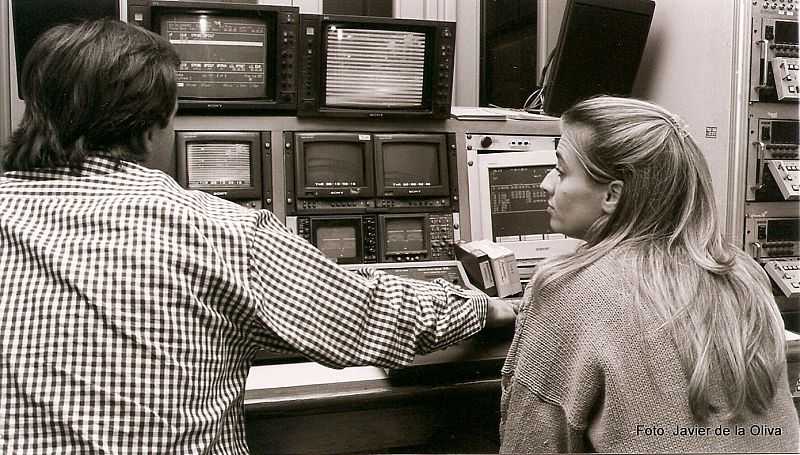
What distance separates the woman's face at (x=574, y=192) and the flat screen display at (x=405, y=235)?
30.8 inches

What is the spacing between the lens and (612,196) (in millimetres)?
1145

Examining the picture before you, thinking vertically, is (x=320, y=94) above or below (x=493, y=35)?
below

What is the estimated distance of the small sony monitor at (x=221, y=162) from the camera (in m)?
1.83

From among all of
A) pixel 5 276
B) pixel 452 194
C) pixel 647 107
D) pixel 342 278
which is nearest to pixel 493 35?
pixel 452 194

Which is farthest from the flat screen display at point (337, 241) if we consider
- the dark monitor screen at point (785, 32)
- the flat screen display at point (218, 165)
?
the dark monitor screen at point (785, 32)

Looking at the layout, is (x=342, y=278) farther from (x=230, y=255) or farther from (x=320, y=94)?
(x=320, y=94)

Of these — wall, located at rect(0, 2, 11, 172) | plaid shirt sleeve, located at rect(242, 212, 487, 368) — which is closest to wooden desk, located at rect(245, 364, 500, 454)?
plaid shirt sleeve, located at rect(242, 212, 487, 368)

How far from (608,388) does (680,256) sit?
24 centimetres

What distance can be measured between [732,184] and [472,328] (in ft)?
3.54

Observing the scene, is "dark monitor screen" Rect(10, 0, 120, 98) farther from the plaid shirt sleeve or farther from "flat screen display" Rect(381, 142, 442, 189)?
the plaid shirt sleeve

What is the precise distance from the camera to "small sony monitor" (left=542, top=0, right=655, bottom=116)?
2176 millimetres

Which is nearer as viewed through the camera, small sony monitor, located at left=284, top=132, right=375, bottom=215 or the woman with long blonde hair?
the woman with long blonde hair

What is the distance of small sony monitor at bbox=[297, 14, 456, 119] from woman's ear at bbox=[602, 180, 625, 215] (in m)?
0.91

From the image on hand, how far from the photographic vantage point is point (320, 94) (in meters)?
1.91
